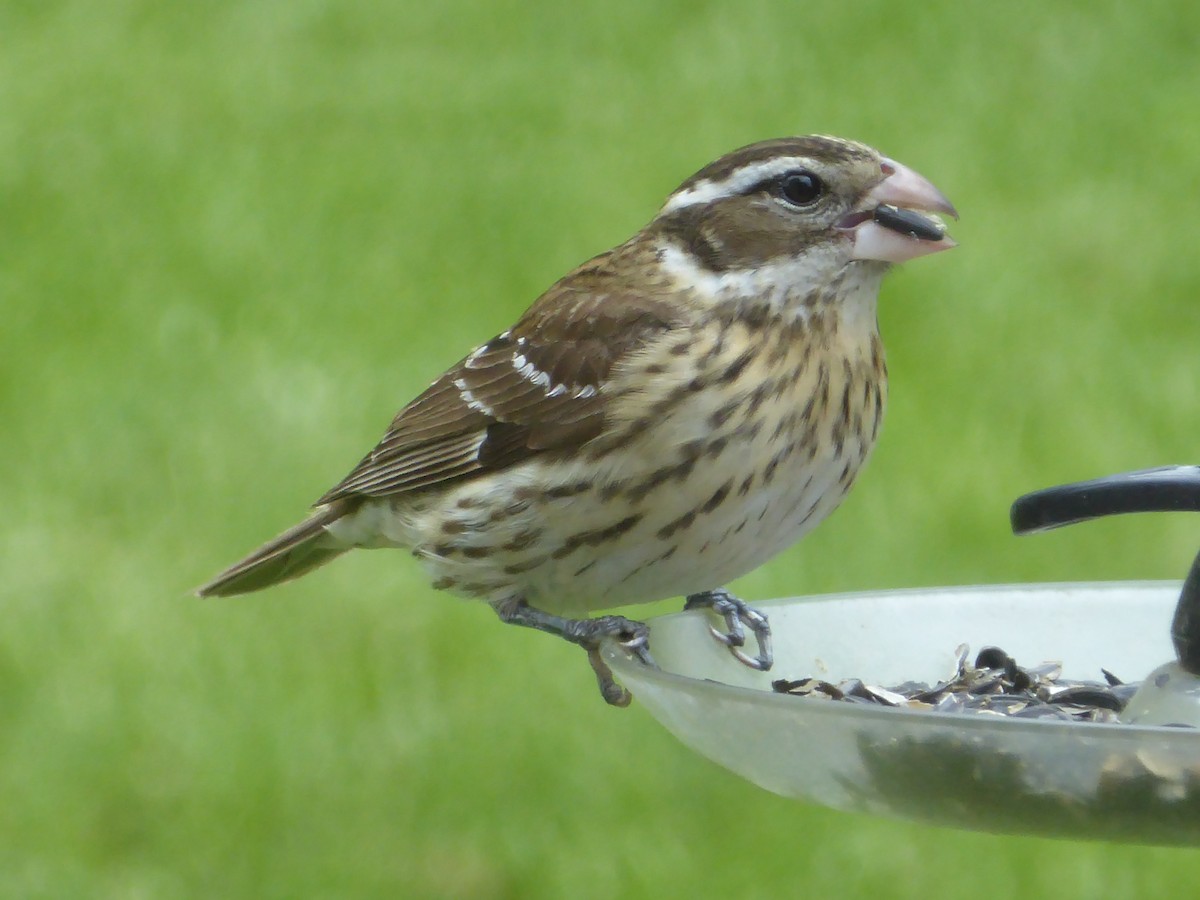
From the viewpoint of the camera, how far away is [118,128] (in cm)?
899

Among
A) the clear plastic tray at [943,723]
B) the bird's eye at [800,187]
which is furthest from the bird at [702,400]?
the clear plastic tray at [943,723]

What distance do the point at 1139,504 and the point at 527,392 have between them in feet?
5.23

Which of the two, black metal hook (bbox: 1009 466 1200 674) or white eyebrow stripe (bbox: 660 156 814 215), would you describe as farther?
white eyebrow stripe (bbox: 660 156 814 215)

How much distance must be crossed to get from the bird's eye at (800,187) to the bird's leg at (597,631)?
2.71 feet

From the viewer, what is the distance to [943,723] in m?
2.27

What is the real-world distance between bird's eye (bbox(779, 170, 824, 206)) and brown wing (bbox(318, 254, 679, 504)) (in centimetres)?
31

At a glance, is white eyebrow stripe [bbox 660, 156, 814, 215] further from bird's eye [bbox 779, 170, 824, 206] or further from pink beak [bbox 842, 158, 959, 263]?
pink beak [bbox 842, 158, 959, 263]

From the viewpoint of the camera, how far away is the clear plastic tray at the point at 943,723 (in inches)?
89.6

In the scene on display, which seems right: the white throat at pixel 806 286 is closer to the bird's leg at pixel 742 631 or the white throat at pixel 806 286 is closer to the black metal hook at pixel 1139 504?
the bird's leg at pixel 742 631

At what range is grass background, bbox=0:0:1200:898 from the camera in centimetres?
540

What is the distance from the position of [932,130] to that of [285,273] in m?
2.92

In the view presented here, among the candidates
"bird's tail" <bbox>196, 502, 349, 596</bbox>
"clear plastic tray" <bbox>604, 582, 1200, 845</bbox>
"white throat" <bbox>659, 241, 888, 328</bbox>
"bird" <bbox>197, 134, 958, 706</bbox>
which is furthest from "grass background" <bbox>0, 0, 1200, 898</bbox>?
"clear plastic tray" <bbox>604, 582, 1200, 845</bbox>

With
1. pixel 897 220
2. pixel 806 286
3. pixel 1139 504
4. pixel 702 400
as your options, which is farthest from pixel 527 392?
pixel 1139 504

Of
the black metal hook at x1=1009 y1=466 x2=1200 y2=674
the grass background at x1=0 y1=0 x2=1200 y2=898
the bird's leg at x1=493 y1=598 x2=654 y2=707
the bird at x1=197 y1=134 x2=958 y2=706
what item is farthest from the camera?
the grass background at x1=0 y1=0 x2=1200 y2=898
